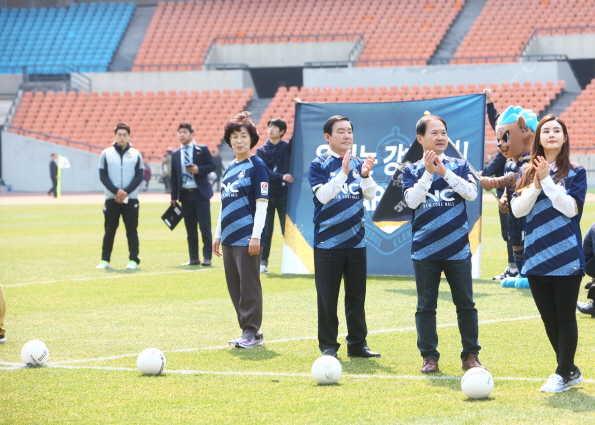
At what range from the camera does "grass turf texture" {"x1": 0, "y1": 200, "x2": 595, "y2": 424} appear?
5.04 metres

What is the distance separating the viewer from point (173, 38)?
46.3 metres

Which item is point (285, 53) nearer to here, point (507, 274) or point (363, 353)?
point (507, 274)

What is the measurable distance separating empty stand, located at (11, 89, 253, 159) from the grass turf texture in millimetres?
28151

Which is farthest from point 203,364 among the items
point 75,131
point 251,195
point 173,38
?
point 173,38

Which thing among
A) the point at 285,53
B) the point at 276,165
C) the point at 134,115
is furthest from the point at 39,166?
the point at 276,165

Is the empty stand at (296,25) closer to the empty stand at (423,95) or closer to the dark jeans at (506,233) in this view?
the empty stand at (423,95)

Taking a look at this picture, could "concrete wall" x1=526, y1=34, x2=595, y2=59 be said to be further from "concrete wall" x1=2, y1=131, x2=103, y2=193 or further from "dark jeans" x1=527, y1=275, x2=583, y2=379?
"dark jeans" x1=527, y1=275, x2=583, y2=379

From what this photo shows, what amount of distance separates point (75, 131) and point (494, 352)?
37651mm

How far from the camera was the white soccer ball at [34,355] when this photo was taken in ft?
20.7

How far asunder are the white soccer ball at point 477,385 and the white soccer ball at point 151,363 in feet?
7.02

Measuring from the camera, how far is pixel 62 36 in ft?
160

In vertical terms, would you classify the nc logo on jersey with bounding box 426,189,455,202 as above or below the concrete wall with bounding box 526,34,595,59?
below

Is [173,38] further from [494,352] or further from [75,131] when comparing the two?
[494,352]

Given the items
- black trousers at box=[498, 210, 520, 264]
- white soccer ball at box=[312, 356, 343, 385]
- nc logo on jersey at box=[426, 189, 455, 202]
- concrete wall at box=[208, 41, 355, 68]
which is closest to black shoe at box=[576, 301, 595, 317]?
black trousers at box=[498, 210, 520, 264]
